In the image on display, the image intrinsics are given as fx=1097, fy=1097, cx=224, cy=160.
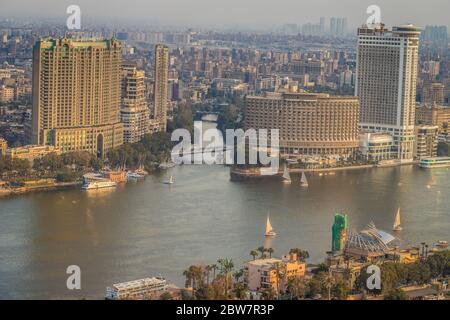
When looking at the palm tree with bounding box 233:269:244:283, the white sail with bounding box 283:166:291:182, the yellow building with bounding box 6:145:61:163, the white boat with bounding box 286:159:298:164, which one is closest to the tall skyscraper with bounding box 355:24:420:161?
the white boat with bounding box 286:159:298:164

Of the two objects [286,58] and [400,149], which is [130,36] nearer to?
[286,58]

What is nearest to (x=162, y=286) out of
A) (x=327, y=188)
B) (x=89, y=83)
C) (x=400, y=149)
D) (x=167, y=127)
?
(x=327, y=188)

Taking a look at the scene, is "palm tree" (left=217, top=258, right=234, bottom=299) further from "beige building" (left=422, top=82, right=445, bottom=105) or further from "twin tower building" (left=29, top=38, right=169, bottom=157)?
"beige building" (left=422, top=82, right=445, bottom=105)

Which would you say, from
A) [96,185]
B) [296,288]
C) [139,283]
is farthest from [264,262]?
[96,185]

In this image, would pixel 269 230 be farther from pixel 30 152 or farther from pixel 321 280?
pixel 30 152

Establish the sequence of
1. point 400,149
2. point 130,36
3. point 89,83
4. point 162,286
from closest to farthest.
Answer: point 162,286 < point 89,83 < point 400,149 < point 130,36

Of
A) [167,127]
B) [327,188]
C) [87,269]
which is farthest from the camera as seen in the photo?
[167,127]

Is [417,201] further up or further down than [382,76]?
further down
